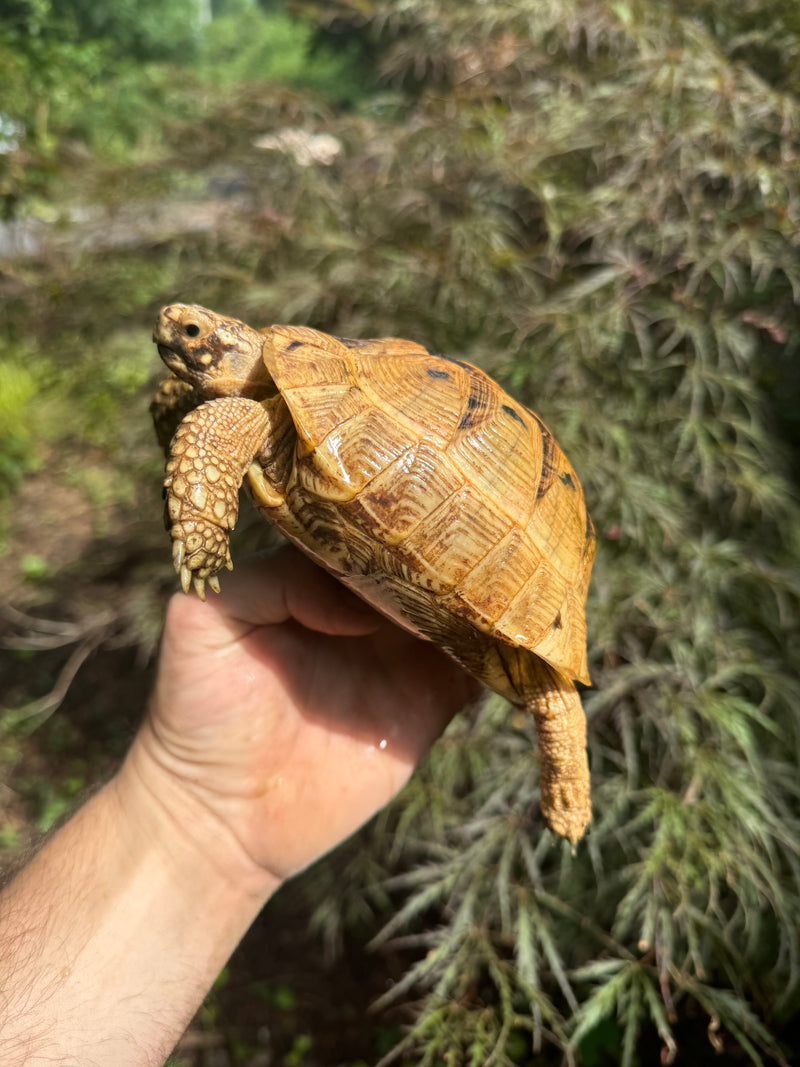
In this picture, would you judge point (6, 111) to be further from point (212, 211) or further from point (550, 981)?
point (550, 981)

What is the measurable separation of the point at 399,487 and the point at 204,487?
0.28 meters

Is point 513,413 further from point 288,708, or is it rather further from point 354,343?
point 288,708

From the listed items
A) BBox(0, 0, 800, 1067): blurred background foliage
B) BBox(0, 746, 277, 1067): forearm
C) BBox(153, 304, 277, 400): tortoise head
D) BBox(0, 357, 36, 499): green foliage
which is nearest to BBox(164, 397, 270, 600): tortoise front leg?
BBox(153, 304, 277, 400): tortoise head

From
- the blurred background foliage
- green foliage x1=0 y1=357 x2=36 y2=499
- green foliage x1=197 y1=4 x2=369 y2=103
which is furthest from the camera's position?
green foliage x1=197 y1=4 x2=369 y2=103

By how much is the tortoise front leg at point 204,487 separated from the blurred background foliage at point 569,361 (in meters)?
0.72

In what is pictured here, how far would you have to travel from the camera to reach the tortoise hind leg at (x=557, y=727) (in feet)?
3.48

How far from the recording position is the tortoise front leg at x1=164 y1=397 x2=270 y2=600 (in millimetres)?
858

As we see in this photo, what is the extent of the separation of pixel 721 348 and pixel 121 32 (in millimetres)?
2719

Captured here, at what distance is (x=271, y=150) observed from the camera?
1.97m

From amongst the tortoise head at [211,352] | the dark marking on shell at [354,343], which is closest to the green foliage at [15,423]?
the tortoise head at [211,352]

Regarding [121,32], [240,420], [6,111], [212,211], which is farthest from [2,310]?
[240,420]

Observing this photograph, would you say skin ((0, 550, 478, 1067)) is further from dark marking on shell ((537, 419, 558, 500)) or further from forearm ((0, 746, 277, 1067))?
dark marking on shell ((537, 419, 558, 500))

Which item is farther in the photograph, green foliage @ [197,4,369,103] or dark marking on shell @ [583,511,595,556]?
green foliage @ [197,4,369,103]

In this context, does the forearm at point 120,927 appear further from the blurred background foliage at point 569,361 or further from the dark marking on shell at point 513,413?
the dark marking on shell at point 513,413
